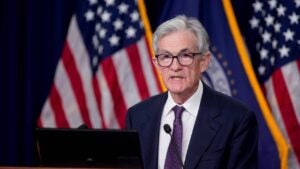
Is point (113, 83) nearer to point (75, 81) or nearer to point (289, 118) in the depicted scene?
point (75, 81)

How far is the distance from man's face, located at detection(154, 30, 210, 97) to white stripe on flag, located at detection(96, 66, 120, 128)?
5.04 ft

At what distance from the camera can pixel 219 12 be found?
3.30 m

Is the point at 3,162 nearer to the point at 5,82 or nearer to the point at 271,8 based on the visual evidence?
the point at 5,82

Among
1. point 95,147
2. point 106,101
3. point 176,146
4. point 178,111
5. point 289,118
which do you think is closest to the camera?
point 95,147

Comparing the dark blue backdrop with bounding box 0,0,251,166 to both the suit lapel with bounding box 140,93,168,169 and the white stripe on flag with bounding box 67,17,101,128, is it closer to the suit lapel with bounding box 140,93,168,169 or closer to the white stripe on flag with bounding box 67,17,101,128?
the white stripe on flag with bounding box 67,17,101,128

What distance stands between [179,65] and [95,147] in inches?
19.9

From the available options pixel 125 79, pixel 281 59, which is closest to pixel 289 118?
pixel 281 59

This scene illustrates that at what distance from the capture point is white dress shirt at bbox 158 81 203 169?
186 cm

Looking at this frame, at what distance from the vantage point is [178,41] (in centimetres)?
181

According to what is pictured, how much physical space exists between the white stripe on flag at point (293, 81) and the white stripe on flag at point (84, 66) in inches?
48.6

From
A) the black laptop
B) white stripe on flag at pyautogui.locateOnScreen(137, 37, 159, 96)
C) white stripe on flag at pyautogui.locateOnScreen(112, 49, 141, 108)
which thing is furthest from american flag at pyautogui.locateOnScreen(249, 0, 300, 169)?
the black laptop

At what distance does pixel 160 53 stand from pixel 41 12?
1.84m

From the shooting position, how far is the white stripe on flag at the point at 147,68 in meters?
3.41

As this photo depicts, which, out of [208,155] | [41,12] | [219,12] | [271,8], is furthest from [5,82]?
[208,155]
